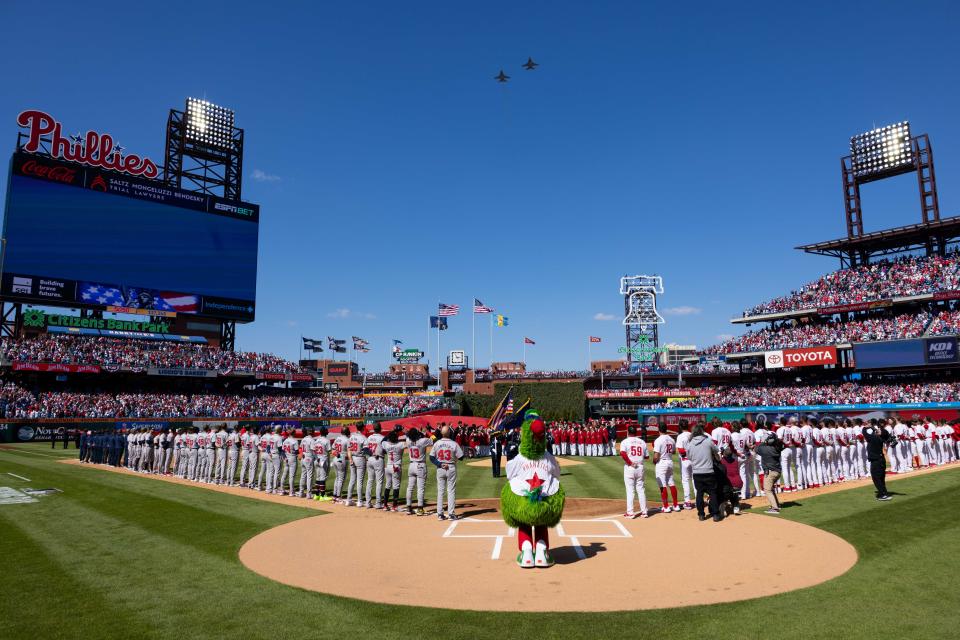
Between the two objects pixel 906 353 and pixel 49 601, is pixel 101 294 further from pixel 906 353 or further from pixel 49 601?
pixel 906 353

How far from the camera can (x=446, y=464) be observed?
1235 centimetres

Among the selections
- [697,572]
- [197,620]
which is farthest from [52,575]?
[697,572]

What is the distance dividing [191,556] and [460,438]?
19.1m

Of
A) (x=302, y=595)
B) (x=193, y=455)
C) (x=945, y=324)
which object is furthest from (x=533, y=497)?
(x=945, y=324)

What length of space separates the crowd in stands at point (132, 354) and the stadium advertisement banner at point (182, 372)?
0.49 meters

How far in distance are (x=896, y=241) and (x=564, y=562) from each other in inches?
2160

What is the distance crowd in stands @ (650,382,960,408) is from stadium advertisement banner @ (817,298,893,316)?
6.83 meters

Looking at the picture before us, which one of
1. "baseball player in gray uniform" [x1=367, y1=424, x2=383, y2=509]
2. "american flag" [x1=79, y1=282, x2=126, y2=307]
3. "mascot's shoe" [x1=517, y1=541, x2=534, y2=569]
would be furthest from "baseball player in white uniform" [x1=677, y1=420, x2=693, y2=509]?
"american flag" [x1=79, y1=282, x2=126, y2=307]

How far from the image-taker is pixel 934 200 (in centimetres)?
4700

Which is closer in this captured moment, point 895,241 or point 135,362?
point 135,362

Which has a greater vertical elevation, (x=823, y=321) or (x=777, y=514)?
(x=823, y=321)

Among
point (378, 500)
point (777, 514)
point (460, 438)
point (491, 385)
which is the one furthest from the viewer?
point (491, 385)

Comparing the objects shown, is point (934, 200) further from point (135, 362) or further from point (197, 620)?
point (135, 362)

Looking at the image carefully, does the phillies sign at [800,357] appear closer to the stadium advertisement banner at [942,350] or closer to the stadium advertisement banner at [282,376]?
the stadium advertisement banner at [942,350]
